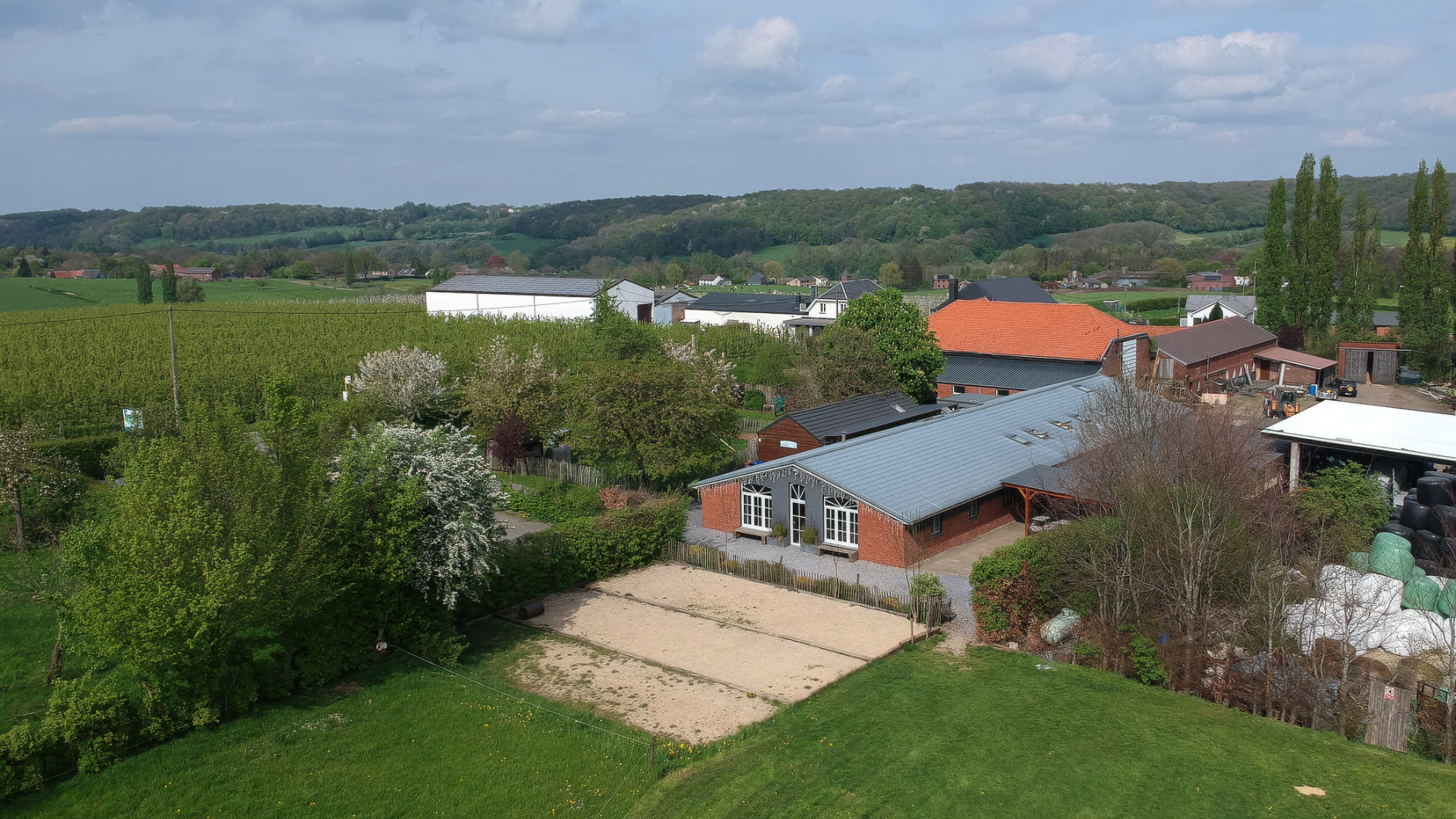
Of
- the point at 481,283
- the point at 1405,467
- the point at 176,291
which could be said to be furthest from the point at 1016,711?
the point at 176,291

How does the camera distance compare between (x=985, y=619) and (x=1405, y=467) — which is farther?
(x=1405, y=467)

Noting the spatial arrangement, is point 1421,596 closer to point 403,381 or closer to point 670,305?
point 403,381

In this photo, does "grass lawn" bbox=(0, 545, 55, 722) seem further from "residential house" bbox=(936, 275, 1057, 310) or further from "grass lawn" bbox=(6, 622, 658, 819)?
"residential house" bbox=(936, 275, 1057, 310)

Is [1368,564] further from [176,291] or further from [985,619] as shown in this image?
[176,291]

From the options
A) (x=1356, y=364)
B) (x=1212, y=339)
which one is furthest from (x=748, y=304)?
(x=1356, y=364)

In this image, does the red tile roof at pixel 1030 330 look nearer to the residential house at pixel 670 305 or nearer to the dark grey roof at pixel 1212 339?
the dark grey roof at pixel 1212 339
